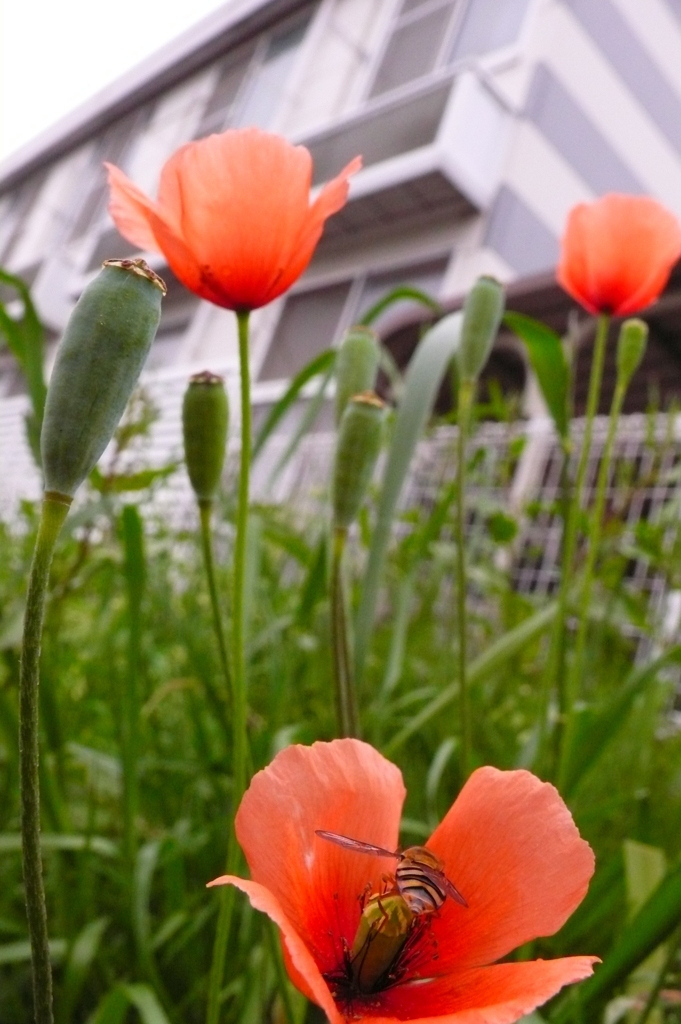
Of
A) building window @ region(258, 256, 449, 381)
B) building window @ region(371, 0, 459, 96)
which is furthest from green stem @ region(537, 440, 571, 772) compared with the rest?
building window @ region(371, 0, 459, 96)

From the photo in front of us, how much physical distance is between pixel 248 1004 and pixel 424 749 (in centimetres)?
37

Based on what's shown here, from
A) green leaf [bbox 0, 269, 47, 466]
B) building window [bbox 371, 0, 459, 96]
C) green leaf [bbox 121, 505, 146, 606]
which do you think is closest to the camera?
green leaf [bbox 121, 505, 146, 606]

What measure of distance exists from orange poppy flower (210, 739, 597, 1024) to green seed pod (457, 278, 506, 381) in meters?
0.30

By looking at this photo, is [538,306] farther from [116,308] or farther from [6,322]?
[116,308]

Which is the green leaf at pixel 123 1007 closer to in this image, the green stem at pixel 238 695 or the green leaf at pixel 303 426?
the green stem at pixel 238 695

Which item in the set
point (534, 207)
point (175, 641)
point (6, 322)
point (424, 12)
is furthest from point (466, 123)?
point (6, 322)

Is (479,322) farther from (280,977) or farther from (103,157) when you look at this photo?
(103,157)

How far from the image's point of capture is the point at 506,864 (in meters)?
0.20

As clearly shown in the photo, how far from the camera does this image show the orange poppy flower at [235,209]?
0.97ft

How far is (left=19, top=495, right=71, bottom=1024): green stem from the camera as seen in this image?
18 centimetres

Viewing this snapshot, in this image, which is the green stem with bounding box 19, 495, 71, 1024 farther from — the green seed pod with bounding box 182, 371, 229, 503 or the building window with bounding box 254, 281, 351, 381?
the building window with bounding box 254, 281, 351, 381

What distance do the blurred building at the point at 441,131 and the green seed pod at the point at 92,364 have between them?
11.7ft

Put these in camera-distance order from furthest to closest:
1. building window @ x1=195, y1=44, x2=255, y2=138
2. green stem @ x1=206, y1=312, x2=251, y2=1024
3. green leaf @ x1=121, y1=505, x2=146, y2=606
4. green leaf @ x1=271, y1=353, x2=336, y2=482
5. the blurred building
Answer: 1. building window @ x1=195, y1=44, x2=255, y2=138
2. the blurred building
3. green leaf @ x1=271, y1=353, x2=336, y2=482
4. green leaf @ x1=121, y1=505, x2=146, y2=606
5. green stem @ x1=206, y1=312, x2=251, y2=1024

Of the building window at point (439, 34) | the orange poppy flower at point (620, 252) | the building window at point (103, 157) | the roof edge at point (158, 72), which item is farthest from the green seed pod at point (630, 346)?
the building window at point (103, 157)
